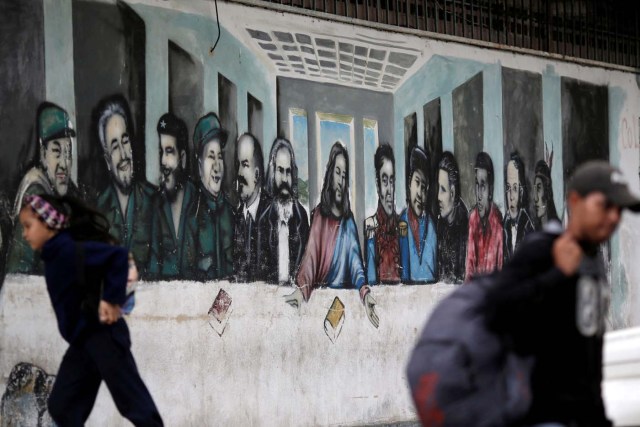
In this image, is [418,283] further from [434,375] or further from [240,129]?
[434,375]

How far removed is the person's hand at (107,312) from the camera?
631 cm

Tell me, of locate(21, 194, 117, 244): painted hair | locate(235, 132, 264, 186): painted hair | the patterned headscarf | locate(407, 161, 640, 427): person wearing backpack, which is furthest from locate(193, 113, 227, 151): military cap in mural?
locate(407, 161, 640, 427): person wearing backpack

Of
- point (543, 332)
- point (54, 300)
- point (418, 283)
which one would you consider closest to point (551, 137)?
point (418, 283)

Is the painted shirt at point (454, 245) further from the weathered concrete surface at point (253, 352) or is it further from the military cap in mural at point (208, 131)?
the military cap in mural at point (208, 131)

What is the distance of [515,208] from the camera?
38.7 feet

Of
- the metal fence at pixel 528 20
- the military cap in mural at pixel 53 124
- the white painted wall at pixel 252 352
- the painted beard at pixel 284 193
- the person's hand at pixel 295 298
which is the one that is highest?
the metal fence at pixel 528 20

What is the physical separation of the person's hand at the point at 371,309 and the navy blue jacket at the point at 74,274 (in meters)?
4.05

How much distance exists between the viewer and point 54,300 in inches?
254

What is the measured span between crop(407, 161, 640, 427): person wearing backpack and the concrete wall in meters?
4.50

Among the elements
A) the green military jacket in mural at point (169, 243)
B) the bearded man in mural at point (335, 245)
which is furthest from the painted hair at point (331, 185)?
the green military jacket in mural at point (169, 243)

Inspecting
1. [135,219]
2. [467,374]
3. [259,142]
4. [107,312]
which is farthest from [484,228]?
[467,374]

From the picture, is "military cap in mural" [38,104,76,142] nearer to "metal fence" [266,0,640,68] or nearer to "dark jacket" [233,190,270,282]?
"dark jacket" [233,190,270,282]

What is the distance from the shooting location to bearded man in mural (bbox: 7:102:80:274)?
7.64m

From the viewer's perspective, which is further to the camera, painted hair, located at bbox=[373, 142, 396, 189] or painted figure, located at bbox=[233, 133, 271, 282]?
painted hair, located at bbox=[373, 142, 396, 189]
